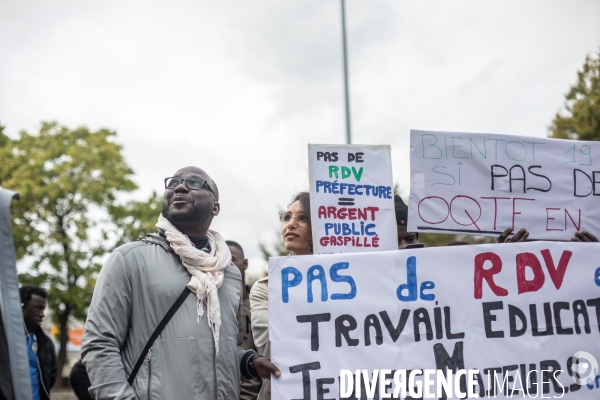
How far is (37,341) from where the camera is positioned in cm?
591

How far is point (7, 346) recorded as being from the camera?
2.23 meters

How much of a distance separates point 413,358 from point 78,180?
22.6 m

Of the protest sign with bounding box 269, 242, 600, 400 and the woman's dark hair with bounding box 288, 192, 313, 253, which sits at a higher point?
the woman's dark hair with bounding box 288, 192, 313, 253

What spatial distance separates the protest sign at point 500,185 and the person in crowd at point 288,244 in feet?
2.52

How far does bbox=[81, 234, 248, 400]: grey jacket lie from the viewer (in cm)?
304

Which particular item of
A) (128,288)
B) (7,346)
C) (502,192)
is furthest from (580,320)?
(7,346)

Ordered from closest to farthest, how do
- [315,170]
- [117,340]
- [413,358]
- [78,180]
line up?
1. [117,340]
2. [413,358]
3. [315,170]
4. [78,180]

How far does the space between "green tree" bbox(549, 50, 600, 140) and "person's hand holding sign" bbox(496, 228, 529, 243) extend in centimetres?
1601

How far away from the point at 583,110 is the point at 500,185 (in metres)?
16.8

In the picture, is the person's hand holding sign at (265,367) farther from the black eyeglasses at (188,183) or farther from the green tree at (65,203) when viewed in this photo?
the green tree at (65,203)

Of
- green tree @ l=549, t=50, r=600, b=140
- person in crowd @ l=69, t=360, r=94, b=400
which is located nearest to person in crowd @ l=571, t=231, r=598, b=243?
person in crowd @ l=69, t=360, r=94, b=400

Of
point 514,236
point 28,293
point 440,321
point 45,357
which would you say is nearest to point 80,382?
point 45,357

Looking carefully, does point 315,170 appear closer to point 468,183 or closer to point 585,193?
point 468,183

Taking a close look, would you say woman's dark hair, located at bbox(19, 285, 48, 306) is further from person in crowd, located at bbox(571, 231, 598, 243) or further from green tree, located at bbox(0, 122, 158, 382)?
green tree, located at bbox(0, 122, 158, 382)
